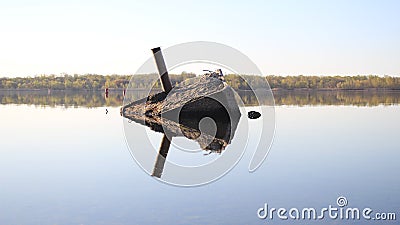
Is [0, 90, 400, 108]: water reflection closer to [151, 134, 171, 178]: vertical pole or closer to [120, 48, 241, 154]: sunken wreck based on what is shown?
[120, 48, 241, 154]: sunken wreck

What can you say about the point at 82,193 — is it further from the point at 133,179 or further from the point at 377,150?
the point at 377,150

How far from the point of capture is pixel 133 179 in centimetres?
809

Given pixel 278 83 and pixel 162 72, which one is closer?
pixel 162 72

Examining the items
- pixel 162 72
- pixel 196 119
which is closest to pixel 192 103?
pixel 196 119

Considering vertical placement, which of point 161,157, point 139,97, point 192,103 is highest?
point 139,97

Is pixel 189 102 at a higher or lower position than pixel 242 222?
higher

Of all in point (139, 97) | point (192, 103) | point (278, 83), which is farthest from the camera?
point (278, 83)

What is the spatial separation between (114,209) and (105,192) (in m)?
0.98

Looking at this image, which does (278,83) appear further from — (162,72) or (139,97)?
(162,72)

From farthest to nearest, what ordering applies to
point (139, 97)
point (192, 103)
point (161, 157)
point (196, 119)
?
point (139, 97)
point (196, 119)
point (192, 103)
point (161, 157)

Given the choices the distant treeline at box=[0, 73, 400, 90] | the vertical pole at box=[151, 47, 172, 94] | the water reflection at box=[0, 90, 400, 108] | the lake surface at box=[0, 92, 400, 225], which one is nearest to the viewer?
the lake surface at box=[0, 92, 400, 225]

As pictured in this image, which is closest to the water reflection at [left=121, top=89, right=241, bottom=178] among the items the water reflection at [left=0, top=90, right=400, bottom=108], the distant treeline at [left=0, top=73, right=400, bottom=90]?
the water reflection at [left=0, top=90, right=400, bottom=108]

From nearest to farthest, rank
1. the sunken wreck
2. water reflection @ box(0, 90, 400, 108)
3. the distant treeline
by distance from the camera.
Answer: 1. the sunken wreck
2. water reflection @ box(0, 90, 400, 108)
3. the distant treeline

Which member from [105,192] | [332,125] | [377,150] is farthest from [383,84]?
[105,192]
